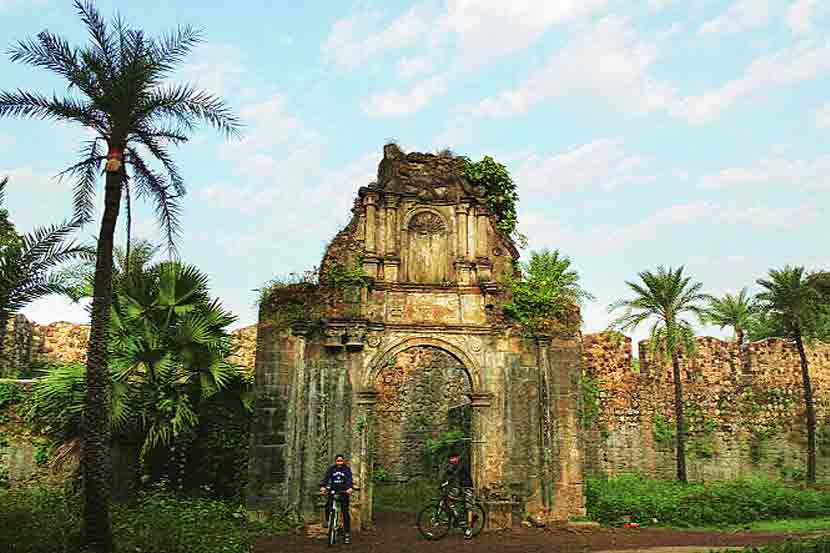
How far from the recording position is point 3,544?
10.3 m

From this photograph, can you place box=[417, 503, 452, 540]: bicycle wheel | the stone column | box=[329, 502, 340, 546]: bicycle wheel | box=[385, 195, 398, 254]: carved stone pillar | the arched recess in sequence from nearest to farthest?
1. box=[329, 502, 340, 546]: bicycle wheel
2. box=[417, 503, 452, 540]: bicycle wheel
3. the stone column
4. box=[385, 195, 398, 254]: carved stone pillar
5. the arched recess

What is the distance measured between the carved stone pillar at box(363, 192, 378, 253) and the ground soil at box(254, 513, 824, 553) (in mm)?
5880

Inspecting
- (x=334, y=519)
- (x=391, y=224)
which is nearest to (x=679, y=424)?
(x=391, y=224)

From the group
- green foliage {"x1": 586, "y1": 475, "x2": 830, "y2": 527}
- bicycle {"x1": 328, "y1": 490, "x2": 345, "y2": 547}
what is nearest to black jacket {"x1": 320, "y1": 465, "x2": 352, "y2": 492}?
bicycle {"x1": 328, "y1": 490, "x2": 345, "y2": 547}

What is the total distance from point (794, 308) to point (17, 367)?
25.3 m

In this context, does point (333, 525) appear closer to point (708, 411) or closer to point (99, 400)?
point (99, 400)

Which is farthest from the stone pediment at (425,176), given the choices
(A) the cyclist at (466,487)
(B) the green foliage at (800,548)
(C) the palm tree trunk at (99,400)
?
(B) the green foliage at (800,548)

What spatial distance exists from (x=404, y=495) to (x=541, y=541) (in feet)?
28.8

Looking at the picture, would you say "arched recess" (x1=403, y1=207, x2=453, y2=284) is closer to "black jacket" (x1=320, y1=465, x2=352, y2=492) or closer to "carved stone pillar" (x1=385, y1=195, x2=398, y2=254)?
"carved stone pillar" (x1=385, y1=195, x2=398, y2=254)

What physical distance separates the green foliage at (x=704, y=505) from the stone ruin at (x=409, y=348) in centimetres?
122

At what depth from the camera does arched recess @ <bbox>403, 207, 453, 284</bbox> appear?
15.7 metres

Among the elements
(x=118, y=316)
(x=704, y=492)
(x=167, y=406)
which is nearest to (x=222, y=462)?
(x=167, y=406)

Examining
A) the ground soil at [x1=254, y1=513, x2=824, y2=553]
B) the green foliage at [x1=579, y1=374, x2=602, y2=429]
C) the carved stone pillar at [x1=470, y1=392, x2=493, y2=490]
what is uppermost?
the green foliage at [x1=579, y1=374, x2=602, y2=429]

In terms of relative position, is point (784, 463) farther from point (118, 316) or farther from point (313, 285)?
point (118, 316)
